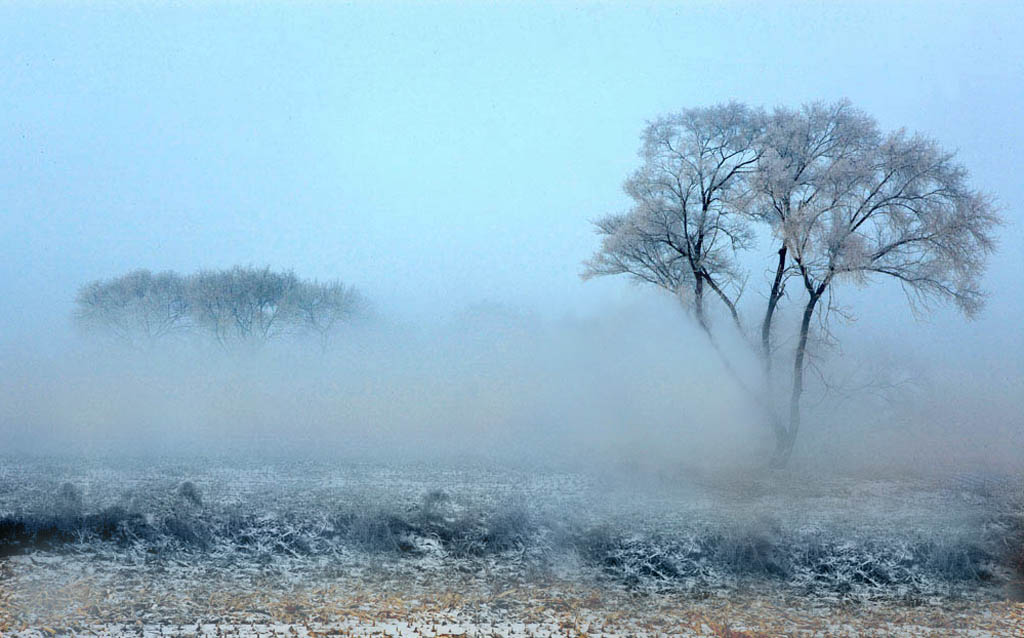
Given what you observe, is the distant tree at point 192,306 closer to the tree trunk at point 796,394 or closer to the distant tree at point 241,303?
the distant tree at point 241,303

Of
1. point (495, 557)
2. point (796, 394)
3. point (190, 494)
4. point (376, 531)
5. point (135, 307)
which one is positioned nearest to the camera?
point (495, 557)

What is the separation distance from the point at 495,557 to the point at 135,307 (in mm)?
33466

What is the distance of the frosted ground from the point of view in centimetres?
943

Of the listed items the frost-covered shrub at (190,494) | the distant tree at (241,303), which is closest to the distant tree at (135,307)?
the distant tree at (241,303)

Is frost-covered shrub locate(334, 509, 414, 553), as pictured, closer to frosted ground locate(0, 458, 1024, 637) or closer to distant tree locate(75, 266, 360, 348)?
frosted ground locate(0, 458, 1024, 637)

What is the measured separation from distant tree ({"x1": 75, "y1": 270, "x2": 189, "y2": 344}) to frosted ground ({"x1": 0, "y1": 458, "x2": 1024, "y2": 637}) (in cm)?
2279

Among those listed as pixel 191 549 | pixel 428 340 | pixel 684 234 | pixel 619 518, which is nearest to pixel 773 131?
pixel 684 234

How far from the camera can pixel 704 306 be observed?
20.3 metres

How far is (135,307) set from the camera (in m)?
37.2

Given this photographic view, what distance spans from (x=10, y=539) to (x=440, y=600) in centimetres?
829

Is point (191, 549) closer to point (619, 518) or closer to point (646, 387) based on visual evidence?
point (619, 518)

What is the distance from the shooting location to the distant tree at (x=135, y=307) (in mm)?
37125

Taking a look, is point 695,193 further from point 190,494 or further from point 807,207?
point 190,494

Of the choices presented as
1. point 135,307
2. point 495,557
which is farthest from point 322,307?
point 495,557
